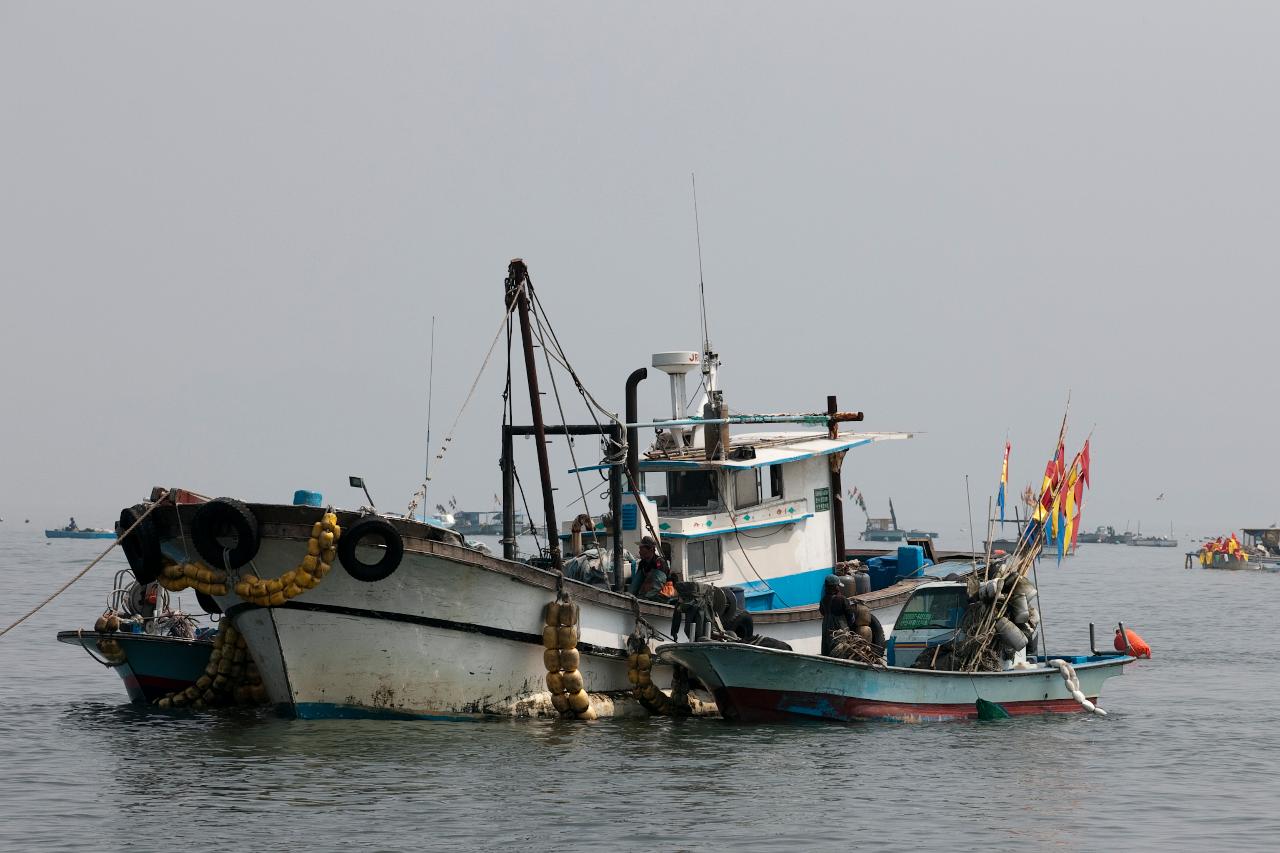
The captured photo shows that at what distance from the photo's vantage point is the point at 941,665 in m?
23.7

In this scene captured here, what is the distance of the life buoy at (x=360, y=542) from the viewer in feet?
65.6

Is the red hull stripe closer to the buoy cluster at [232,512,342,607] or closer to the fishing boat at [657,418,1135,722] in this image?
the fishing boat at [657,418,1135,722]

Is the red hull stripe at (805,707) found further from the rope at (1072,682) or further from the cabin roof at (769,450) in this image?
the cabin roof at (769,450)

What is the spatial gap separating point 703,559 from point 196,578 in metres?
8.22

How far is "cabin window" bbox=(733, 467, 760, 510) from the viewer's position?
26.4 metres

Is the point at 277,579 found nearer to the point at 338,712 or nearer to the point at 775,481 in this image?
the point at 338,712

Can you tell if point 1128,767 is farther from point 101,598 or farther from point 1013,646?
point 101,598

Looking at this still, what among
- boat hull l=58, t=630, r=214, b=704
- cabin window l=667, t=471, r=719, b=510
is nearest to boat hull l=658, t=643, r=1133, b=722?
cabin window l=667, t=471, r=719, b=510

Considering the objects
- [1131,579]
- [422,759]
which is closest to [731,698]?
[422,759]

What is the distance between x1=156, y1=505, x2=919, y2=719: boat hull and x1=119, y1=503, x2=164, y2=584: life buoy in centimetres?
18

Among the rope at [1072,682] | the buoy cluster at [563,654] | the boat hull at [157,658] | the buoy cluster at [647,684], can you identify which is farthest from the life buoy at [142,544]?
the rope at [1072,682]

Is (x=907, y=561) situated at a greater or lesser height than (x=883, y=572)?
greater

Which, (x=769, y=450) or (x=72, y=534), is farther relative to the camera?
(x=72, y=534)

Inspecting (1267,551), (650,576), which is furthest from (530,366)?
(1267,551)
